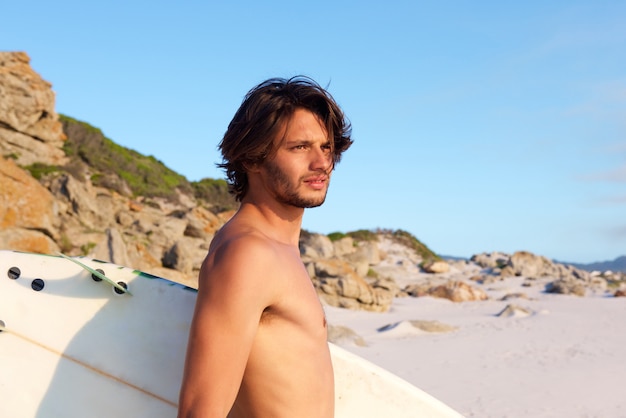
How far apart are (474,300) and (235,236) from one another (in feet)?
43.9

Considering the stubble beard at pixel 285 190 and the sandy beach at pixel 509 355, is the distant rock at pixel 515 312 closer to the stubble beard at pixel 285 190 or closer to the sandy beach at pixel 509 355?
the sandy beach at pixel 509 355

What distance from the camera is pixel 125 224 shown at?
13.7 metres

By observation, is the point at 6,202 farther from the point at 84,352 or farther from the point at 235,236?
the point at 235,236

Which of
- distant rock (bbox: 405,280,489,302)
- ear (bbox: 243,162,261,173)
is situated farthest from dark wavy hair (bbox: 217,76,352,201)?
distant rock (bbox: 405,280,489,302)

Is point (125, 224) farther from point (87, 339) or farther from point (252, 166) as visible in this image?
point (252, 166)

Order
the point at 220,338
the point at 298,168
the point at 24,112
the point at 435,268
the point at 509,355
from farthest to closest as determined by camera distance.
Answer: the point at 435,268 < the point at 24,112 < the point at 509,355 < the point at 298,168 < the point at 220,338

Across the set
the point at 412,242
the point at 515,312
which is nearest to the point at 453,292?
the point at 515,312

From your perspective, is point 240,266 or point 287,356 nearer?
point 240,266

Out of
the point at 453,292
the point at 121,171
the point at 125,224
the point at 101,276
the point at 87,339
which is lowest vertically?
the point at 125,224

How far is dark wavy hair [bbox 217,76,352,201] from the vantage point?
2.00 m

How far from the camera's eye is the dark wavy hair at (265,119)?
2.00m

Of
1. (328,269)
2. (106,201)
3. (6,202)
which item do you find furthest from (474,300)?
(6,202)

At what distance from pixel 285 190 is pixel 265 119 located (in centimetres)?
26

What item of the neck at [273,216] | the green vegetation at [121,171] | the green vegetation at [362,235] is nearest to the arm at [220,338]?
the neck at [273,216]
